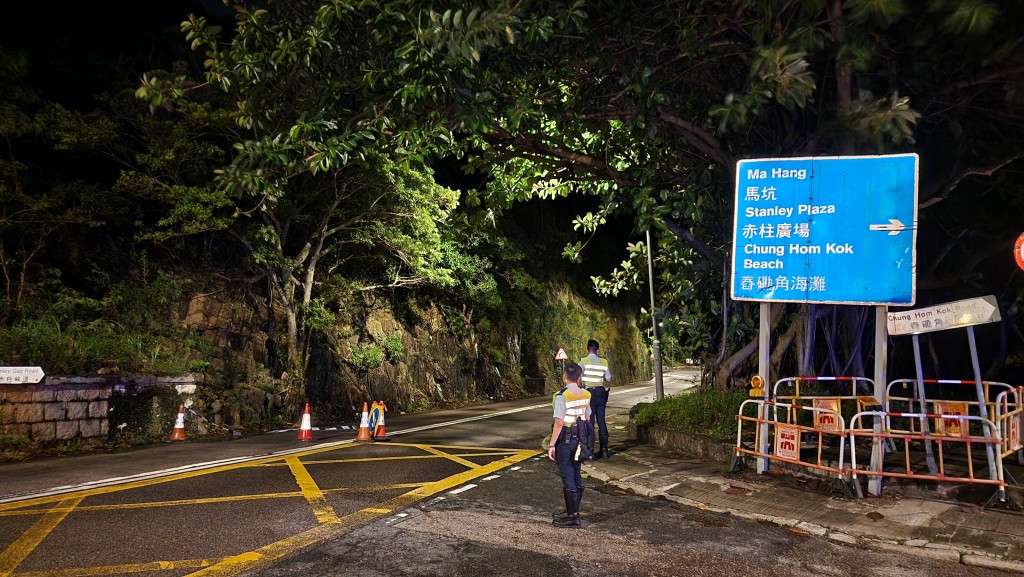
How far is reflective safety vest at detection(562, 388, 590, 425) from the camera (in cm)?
590

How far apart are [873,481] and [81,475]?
9491mm

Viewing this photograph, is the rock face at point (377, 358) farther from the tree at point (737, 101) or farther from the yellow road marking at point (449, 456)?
the tree at point (737, 101)

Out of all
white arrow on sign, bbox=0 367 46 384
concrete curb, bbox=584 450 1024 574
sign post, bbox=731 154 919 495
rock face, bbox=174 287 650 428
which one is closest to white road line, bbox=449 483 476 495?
concrete curb, bbox=584 450 1024 574

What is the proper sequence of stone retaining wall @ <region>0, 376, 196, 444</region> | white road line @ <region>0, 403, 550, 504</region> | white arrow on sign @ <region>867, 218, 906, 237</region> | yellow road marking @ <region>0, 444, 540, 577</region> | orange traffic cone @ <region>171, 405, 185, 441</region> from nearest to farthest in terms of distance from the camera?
yellow road marking @ <region>0, 444, 540, 577</region>, white road line @ <region>0, 403, 550, 504</region>, white arrow on sign @ <region>867, 218, 906, 237</region>, stone retaining wall @ <region>0, 376, 196, 444</region>, orange traffic cone @ <region>171, 405, 185, 441</region>

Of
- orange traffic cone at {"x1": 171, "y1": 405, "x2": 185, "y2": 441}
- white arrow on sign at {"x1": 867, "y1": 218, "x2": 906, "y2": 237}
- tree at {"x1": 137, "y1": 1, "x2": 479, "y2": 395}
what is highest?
tree at {"x1": 137, "y1": 1, "x2": 479, "y2": 395}

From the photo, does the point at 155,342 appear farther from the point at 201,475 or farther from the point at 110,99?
the point at 201,475

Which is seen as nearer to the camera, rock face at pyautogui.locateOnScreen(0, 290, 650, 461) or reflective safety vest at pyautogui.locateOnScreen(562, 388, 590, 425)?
reflective safety vest at pyautogui.locateOnScreen(562, 388, 590, 425)

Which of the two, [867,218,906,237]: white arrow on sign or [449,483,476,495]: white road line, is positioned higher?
[867,218,906,237]: white arrow on sign

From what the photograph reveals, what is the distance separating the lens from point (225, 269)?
48.1 ft

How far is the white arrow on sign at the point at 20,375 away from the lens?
9.04 metres

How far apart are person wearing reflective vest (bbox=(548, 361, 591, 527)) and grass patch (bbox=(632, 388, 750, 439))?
13.9ft

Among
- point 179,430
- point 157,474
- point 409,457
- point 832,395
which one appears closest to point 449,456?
point 409,457

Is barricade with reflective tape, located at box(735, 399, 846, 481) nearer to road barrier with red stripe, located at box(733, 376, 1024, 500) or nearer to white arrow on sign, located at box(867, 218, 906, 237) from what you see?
road barrier with red stripe, located at box(733, 376, 1024, 500)

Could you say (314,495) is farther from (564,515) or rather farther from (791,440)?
(791,440)
